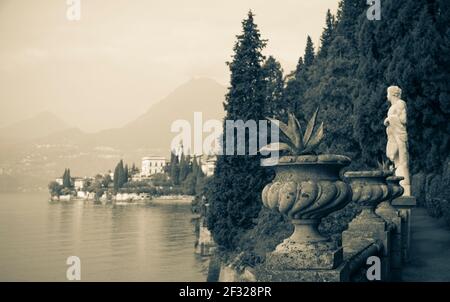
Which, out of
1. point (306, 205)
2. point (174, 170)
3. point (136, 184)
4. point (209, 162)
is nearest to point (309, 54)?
point (209, 162)

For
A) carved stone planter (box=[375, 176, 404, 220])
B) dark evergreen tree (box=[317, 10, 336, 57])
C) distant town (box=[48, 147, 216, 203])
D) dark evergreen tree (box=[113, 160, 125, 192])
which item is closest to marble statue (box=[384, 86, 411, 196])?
carved stone planter (box=[375, 176, 404, 220])

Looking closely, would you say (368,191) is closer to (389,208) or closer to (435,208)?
(389,208)

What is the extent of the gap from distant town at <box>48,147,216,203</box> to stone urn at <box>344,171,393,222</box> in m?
114

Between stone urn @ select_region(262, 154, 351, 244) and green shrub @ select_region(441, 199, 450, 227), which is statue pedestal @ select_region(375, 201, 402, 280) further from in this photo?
green shrub @ select_region(441, 199, 450, 227)

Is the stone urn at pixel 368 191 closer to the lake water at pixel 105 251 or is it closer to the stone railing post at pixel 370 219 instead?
the stone railing post at pixel 370 219

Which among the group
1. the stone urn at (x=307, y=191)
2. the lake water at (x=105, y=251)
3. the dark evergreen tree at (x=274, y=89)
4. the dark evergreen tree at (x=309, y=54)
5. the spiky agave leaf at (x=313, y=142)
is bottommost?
the lake water at (x=105, y=251)

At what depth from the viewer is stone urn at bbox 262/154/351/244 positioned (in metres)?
3.96

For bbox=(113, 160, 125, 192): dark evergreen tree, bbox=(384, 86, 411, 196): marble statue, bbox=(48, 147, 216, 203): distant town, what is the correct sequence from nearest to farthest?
bbox=(384, 86, 411, 196): marble statue < bbox=(48, 147, 216, 203): distant town < bbox=(113, 160, 125, 192): dark evergreen tree

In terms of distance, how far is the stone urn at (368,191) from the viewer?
26.6 ft

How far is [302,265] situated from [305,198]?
0.47 m

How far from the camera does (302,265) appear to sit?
13.1 ft

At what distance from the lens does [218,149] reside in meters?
33.7

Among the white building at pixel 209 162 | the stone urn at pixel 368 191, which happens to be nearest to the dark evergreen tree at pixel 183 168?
the white building at pixel 209 162

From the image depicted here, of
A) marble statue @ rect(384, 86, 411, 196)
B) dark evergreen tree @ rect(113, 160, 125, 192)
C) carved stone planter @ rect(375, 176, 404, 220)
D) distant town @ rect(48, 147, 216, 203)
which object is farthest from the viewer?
dark evergreen tree @ rect(113, 160, 125, 192)
